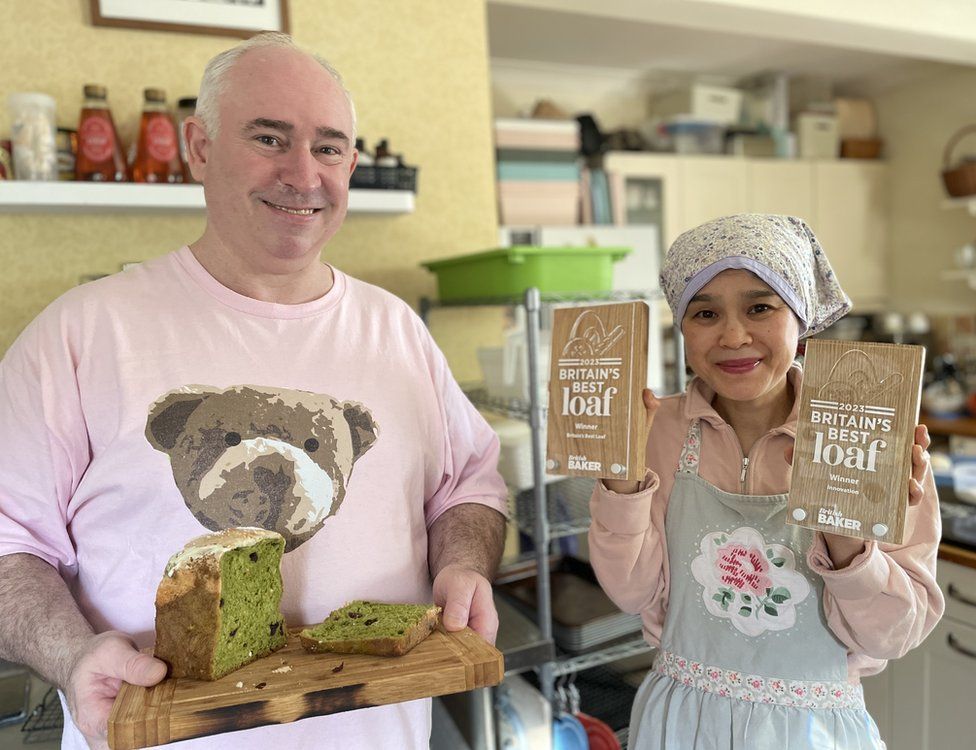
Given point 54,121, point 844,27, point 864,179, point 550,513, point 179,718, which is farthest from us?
point 864,179

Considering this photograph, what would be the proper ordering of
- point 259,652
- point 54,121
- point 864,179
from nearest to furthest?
point 259,652 < point 54,121 < point 864,179

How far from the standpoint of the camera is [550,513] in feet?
6.28

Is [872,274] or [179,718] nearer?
[179,718]

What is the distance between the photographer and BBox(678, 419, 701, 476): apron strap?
1.11 meters

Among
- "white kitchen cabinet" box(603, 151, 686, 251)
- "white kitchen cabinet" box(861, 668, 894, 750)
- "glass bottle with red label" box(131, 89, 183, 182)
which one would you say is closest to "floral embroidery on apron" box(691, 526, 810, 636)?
"white kitchen cabinet" box(861, 668, 894, 750)

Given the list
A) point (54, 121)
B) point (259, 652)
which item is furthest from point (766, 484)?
point (54, 121)

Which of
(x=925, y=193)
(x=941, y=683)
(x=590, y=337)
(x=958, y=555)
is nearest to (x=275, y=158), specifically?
(x=590, y=337)

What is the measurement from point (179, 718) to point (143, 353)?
462mm

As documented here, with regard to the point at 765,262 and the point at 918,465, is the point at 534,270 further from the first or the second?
the point at 918,465

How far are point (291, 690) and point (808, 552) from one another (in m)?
0.64

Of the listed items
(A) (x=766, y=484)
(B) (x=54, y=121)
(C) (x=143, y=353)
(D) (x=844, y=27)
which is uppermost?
(D) (x=844, y=27)

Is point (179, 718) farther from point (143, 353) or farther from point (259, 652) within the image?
point (143, 353)

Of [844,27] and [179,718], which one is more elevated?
[844,27]

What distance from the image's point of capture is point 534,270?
5.67 feet
